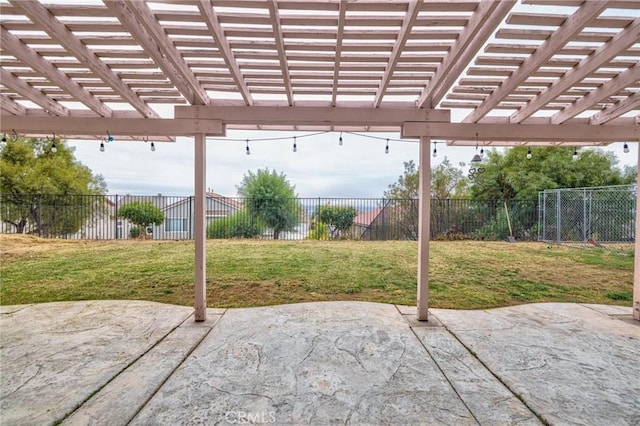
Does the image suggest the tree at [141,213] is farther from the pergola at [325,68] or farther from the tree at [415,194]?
the tree at [415,194]

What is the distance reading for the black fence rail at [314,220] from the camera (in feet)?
30.6

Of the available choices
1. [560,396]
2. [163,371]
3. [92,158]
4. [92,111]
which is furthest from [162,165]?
[560,396]

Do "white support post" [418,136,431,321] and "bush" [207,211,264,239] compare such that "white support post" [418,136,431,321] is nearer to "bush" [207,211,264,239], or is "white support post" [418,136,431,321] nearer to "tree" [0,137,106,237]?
"bush" [207,211,264,239]

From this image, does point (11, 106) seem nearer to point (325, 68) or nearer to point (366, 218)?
point (325, 68)

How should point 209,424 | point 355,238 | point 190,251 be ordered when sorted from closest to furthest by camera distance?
point 209,424 → point 190,251 → point 355,238

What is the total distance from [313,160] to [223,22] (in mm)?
14496

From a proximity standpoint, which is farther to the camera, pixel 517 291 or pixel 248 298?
pixel 517 291

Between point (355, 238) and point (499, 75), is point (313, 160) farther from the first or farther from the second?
point (499, 75)

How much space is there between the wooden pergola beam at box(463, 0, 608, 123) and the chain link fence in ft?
23.3

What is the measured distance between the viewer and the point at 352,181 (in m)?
16.2

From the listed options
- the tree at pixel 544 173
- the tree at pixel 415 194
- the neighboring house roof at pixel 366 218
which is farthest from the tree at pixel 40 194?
the tree at pixel 544 173

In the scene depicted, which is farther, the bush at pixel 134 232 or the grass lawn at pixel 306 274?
the bush at pixel 134 232

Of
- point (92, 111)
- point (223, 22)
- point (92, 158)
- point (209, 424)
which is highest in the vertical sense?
point (92, 158)

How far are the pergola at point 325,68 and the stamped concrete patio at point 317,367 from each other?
0.52 meters
